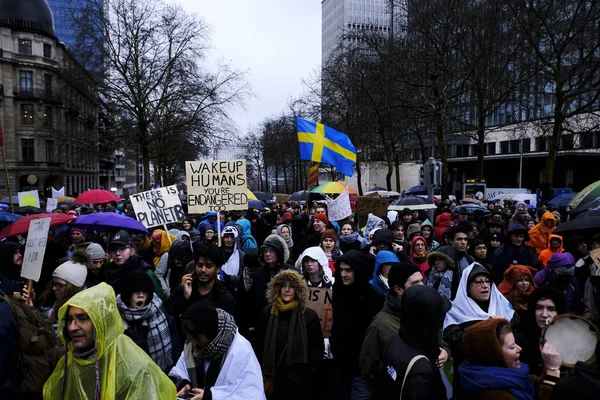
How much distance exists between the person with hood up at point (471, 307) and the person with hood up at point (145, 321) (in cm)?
214

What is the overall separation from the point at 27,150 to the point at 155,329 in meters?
56.5

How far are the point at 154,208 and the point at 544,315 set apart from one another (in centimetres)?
631

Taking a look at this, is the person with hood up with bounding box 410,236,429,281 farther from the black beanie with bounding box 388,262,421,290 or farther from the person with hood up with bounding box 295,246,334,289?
the black beanie with bounding box 388,262,421,290

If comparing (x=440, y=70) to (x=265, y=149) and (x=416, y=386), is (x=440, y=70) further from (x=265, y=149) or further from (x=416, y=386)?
(x=265, y=149)

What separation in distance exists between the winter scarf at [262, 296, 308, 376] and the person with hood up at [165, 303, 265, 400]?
86cm

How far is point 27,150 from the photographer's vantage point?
52.8 m

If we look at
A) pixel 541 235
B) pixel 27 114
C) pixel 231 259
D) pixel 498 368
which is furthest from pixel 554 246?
pixel 27 114

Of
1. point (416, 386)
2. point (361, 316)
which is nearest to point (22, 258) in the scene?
point (361, 316)

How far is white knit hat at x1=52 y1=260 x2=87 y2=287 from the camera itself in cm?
439

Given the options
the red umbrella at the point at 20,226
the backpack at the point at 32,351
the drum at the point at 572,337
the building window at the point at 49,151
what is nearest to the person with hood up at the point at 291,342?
the backpack at the point at 32,351

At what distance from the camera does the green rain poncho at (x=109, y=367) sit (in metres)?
2.64

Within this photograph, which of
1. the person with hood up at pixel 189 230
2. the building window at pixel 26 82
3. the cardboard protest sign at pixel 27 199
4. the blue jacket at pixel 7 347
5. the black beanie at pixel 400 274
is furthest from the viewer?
the building window at pixel 26 82

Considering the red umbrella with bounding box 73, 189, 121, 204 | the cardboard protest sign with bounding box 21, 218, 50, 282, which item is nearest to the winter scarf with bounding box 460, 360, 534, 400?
the cardboard protest sign with bounding box 21, 218, 50, 282

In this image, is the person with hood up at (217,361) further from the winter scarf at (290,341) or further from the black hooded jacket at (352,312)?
the black hooded jacket at (352,312)
